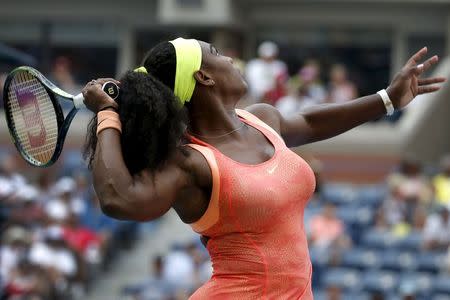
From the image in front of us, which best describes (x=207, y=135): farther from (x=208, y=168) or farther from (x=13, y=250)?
(x=13, y=250)

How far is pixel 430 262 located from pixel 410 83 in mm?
5528

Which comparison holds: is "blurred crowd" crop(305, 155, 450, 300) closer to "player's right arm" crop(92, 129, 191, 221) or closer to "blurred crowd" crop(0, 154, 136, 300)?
"blurred crowd" crop(0, 154, 136, 300)

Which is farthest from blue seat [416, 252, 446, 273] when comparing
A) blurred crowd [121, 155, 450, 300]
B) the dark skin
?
the dark skin

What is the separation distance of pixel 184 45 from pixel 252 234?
0.65 meters

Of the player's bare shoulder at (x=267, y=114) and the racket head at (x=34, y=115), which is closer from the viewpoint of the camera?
the racket head at (x=34, y=115)

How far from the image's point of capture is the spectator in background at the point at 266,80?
12516 mm

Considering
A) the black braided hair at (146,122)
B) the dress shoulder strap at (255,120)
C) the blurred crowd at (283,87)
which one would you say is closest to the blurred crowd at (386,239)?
the blurred crowd at (283,87)

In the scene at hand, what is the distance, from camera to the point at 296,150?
10883mm

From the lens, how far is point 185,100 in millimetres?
3715

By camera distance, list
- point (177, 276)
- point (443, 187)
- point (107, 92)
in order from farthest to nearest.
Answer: point (443, 187)
point (177, 276)
point (107, 92)

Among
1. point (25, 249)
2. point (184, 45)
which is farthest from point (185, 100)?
point (25, 249)

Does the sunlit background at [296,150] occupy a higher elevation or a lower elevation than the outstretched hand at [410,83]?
lower

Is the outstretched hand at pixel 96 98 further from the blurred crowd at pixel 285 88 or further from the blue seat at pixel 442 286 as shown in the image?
the blurred crowd at pixel 285 88

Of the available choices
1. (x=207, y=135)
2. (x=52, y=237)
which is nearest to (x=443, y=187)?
(x=52, y=237)
